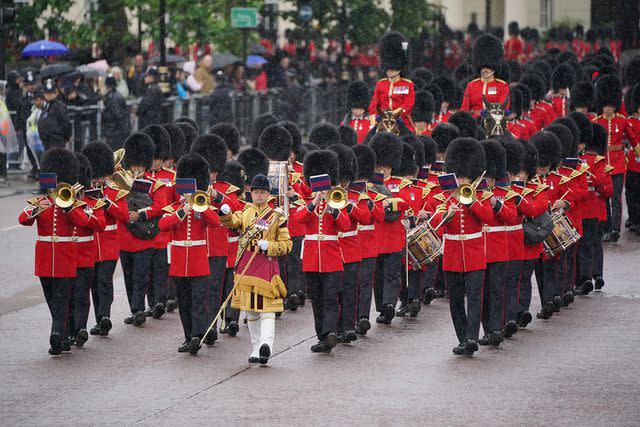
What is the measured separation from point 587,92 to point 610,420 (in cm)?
954

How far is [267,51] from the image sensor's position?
106 ft

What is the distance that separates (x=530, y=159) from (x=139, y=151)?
297 centimetres

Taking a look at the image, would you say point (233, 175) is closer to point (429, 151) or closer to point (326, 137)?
point (326, 137)

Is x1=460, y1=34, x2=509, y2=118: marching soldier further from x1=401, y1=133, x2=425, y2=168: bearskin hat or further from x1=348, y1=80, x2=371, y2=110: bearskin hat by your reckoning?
x1=401, y1=133, x2=425, y2=168: bearskin hat

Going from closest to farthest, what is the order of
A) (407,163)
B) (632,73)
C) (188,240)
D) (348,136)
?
(188,240)
(407,163)
(348,136)
(632,73)

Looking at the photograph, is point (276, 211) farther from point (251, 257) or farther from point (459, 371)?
point (459, 371)

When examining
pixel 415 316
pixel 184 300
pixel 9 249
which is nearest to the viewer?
pixel 184 300

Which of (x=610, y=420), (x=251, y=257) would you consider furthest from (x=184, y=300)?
(x=610, y=420)

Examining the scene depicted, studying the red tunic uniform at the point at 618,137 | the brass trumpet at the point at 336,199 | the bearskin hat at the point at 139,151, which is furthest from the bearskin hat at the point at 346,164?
the red tunic uniform at the point at 618,137

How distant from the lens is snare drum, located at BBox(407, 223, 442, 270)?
13000 millimetres

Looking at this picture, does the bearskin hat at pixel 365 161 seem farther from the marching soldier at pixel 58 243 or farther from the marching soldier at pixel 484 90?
the marching soldier at pixel 484 90

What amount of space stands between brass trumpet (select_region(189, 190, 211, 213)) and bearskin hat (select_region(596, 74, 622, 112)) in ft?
24.8

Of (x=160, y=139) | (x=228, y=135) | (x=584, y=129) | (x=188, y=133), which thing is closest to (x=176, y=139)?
(x=228, y=135)

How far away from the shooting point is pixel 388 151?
1346cm
